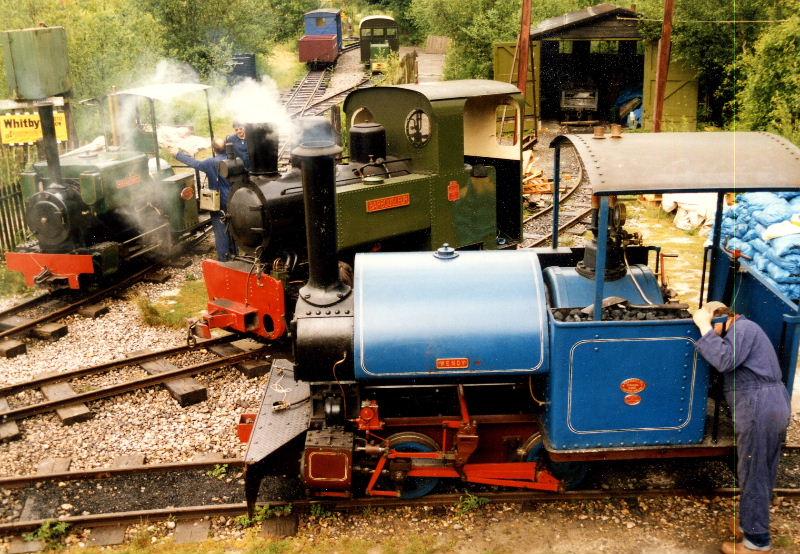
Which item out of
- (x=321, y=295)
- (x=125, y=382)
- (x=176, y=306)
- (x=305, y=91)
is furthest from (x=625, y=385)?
(x=305, y=91)

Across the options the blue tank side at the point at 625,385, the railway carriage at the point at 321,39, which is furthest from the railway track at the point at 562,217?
the railway carriage at the point at 321,39

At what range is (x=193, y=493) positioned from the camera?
5699 mm

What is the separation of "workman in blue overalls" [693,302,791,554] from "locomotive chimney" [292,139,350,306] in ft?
8.62

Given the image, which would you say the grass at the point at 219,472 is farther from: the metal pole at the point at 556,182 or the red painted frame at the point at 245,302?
the metal pole at the point at 556,182

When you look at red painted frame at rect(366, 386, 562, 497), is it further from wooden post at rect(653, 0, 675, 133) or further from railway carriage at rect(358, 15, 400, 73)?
railway carriage at rect(358, 15, 400, 73)

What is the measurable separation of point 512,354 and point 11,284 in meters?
8.47

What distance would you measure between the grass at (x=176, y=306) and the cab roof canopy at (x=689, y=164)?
19.4 feet

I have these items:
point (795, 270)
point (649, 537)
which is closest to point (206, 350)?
point (649, 537)

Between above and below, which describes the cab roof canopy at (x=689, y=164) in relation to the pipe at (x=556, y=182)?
above

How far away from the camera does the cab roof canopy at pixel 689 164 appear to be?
15.4 feet

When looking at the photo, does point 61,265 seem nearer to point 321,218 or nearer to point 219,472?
point 219,472

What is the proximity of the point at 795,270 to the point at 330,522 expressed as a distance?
6802 mm

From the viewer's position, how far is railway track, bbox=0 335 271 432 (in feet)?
22.6

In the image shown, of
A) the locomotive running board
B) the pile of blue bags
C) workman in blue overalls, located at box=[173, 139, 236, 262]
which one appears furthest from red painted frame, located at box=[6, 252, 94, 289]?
the pile of blue bags
